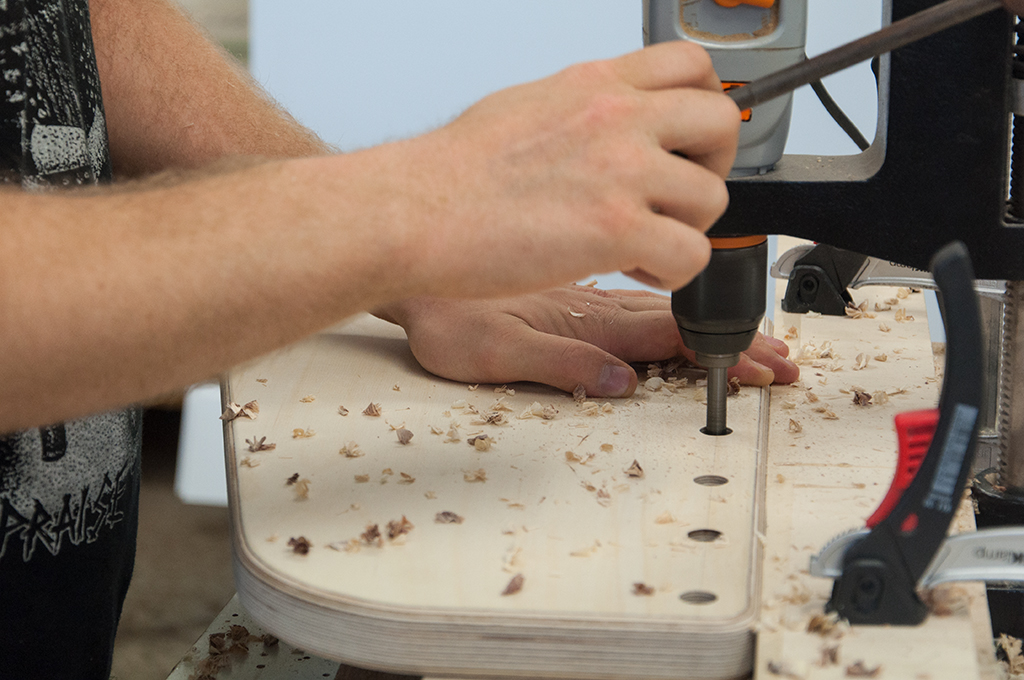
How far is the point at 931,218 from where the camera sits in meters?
0.70

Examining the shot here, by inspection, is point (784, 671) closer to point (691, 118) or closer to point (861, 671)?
point (861, 671)

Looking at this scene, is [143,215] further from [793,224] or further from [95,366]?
[793,224]

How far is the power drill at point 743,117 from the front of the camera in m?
0.68

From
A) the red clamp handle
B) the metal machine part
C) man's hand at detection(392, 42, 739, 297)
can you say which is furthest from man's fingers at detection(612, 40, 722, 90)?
the red clamp handle

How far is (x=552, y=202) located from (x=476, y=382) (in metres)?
0.35

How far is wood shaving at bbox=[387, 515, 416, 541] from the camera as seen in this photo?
0.62 metres

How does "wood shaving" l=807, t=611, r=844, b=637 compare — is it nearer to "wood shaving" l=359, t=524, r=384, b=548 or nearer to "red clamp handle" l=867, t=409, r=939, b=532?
"red clamp handle" l=867, t=409, r=939, b=532

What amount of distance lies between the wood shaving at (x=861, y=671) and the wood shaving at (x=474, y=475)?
0.29 meters

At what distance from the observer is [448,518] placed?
644 mm

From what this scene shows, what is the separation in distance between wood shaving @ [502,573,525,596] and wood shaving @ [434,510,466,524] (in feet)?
0.27

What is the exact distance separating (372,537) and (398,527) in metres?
0.02

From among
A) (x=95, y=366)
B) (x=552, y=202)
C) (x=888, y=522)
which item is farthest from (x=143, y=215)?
(x=888, y=522)

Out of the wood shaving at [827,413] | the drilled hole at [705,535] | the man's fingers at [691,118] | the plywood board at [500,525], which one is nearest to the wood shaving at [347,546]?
the plywood board at [500,525]

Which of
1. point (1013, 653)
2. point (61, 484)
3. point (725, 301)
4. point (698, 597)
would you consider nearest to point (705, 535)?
point (698, 597)
